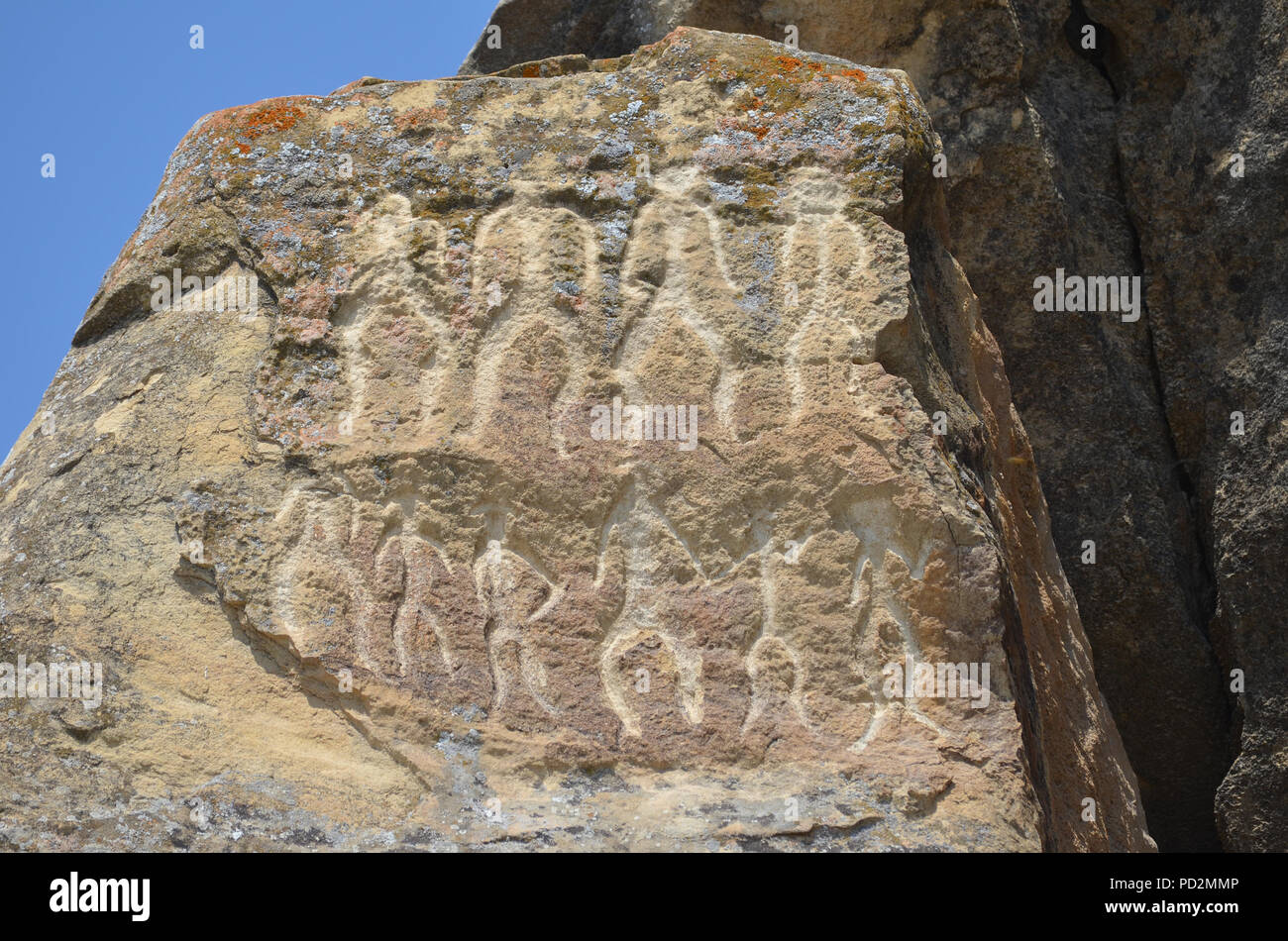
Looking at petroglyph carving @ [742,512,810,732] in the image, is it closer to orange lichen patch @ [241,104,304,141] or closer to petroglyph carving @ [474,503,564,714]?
petroglyph carving @ [474,503,564,714]

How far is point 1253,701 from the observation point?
7.32m

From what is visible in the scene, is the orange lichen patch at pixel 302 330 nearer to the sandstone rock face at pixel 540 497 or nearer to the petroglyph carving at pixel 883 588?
the sandstone rock face at pixel 540 497

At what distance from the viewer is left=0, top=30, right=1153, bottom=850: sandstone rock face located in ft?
14.0

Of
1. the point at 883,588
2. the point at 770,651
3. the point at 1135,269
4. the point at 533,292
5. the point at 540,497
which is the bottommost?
the point at 770,651

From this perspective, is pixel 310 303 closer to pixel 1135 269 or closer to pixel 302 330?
pixel 302 330

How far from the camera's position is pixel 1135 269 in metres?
8.04

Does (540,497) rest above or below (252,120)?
below

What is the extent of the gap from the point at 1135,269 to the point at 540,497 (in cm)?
450

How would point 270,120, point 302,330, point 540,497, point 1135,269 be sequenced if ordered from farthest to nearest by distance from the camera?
point 1135,269, point 270,120, point 302,330, point 540,497

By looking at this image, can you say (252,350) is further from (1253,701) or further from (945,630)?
(1253,701)

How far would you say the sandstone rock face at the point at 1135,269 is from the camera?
7.58m

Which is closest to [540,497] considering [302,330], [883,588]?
[302,330]

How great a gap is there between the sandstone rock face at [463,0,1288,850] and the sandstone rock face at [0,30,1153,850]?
2.38m

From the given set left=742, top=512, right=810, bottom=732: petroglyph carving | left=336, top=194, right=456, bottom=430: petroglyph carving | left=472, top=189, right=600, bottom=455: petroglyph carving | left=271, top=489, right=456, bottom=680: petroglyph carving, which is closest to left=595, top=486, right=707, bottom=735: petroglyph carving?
left=742, top=512, right=810, bottom=732: petroglyph carving
